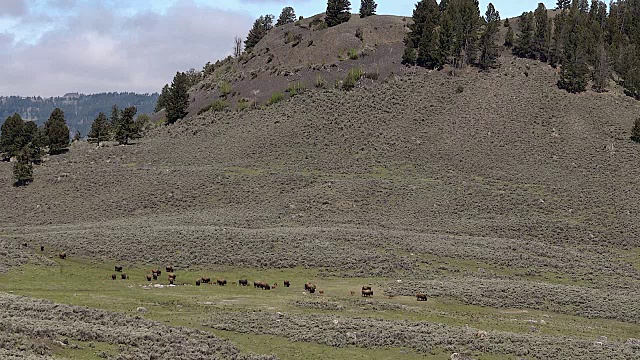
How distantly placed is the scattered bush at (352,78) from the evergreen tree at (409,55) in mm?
10202

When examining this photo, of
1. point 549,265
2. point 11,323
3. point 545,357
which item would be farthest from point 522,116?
point 11,323

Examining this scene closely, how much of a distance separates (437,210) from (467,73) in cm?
5668

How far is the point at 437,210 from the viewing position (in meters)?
78.8

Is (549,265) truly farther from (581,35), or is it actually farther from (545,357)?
(581,35)

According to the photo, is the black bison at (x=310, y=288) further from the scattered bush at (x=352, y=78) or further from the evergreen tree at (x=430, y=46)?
the evergreen tree at (x=430, y=46)

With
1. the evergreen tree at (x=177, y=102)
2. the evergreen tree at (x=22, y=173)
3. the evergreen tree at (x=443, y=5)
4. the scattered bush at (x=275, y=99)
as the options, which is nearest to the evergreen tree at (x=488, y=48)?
the evergreen tree at (x=443, y=5)

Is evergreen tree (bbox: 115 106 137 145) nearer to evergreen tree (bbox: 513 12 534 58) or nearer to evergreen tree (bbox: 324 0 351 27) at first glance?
evergreen tree (bbox: 324 0 351 27)

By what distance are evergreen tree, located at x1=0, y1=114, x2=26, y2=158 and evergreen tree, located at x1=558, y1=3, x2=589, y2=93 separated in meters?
97.8

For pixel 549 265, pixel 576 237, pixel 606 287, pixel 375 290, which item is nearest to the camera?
pixel 375 290

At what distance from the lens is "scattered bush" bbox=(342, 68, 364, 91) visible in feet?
398

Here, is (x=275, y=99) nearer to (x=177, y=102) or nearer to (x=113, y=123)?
(x=177, y=102)

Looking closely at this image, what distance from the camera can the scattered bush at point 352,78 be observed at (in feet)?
398

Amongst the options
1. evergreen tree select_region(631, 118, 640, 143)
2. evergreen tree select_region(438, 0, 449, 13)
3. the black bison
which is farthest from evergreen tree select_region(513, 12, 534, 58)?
the black bison

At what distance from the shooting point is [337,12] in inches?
5694
